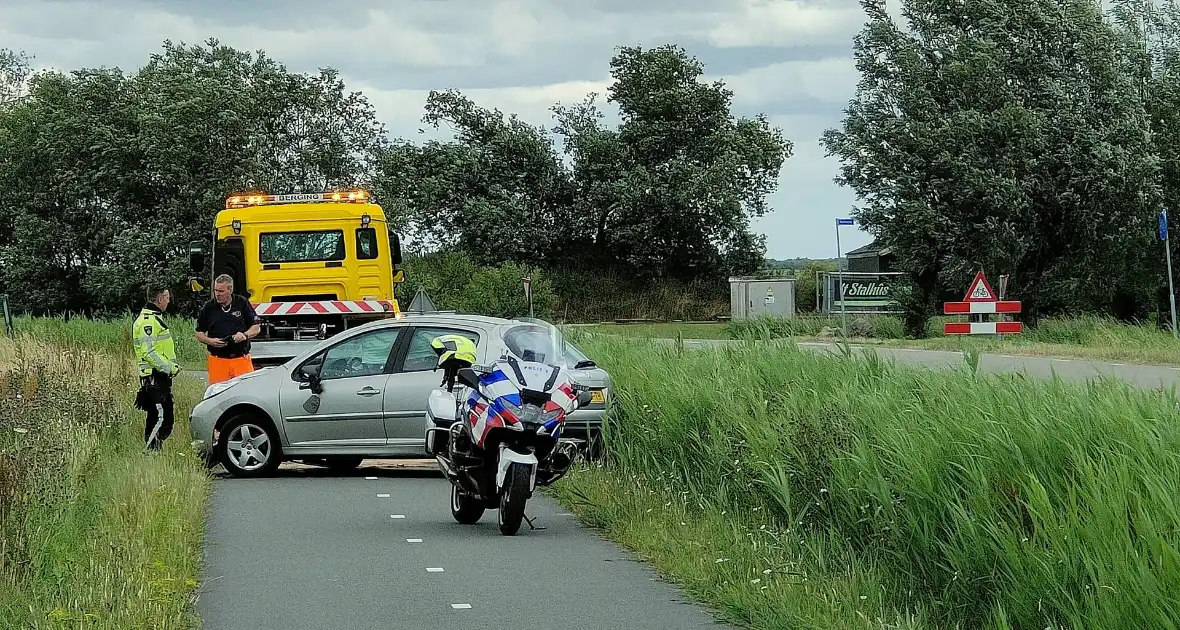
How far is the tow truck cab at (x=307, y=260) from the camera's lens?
70.3 ft

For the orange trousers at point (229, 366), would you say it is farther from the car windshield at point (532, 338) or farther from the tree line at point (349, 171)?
the tree line at point (349, 171)

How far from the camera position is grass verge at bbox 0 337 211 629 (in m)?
7.34

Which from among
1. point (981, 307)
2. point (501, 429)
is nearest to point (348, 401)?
point (501, 429)

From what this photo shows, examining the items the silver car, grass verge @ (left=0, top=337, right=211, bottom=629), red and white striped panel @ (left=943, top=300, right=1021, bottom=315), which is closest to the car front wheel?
the silver car

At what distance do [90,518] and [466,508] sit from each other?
99.9 inches

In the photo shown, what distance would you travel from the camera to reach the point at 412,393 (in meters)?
14.0

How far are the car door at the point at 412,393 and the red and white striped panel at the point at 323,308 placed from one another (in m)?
7.24

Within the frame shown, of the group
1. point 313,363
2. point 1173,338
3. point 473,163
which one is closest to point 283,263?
point 313,363

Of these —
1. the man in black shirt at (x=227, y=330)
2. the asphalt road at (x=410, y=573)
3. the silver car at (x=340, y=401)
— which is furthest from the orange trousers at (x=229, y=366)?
the asphalt road at (x=410, y=573)

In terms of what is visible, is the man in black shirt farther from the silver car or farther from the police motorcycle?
the police motorcycle

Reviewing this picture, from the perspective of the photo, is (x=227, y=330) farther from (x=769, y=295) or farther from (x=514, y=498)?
(x=769, y=295)

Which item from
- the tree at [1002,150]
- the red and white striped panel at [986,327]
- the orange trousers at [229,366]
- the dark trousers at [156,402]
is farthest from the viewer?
the tree at [1002,150]

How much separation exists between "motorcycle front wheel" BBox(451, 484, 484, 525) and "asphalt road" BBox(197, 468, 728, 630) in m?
0.09

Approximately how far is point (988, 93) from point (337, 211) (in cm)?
2677
